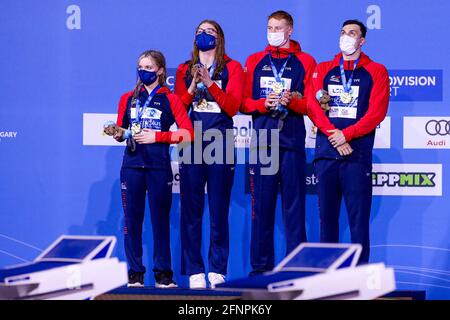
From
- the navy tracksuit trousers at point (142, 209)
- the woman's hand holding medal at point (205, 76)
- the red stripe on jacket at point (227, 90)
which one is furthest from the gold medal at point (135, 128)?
the woman's hand holding medal at point (205, 76)

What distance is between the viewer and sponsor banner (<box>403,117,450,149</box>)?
7.00 m

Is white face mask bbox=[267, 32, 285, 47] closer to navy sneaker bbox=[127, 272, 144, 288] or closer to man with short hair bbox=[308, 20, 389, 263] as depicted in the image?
man with short hair bbox=[308, 20, 389, 263]

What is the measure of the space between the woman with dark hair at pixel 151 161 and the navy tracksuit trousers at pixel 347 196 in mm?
982

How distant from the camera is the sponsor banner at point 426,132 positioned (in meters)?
7.00

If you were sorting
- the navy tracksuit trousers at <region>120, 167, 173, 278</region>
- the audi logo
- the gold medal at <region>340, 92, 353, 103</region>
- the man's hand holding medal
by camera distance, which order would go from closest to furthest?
the man's hand holding medal
the gold medal at <region>340, 92, 353, 103</region>
the navy tracksuit trousers at <region>120, 167, 173, 278</region>
the audi logo

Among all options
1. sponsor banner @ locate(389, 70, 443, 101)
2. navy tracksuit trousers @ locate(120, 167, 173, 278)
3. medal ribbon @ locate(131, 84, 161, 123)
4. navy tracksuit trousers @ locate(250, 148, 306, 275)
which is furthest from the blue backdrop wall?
medal ribbon @ locate(131, 84, 161, 123)

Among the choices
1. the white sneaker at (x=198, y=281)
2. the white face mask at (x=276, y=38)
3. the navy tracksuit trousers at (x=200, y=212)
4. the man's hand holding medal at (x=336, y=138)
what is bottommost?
the white sneaker at (x=198, y=281)

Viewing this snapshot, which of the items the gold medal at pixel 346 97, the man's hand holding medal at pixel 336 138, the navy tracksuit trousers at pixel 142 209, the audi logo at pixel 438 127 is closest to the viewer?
the man's hand holding medal at pixel 336 138

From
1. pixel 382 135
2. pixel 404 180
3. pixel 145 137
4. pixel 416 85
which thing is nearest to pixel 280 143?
pixel 145 137

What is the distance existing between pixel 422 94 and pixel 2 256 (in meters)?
3.57

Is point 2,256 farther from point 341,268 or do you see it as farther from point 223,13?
point 341,268

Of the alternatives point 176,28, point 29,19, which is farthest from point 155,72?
point 29,19

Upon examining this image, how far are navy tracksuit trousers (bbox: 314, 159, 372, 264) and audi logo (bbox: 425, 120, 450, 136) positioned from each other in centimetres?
116

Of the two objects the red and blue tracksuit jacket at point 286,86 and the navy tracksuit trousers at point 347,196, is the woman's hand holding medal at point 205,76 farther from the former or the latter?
the navy tracksuit trousers at point 347,196
